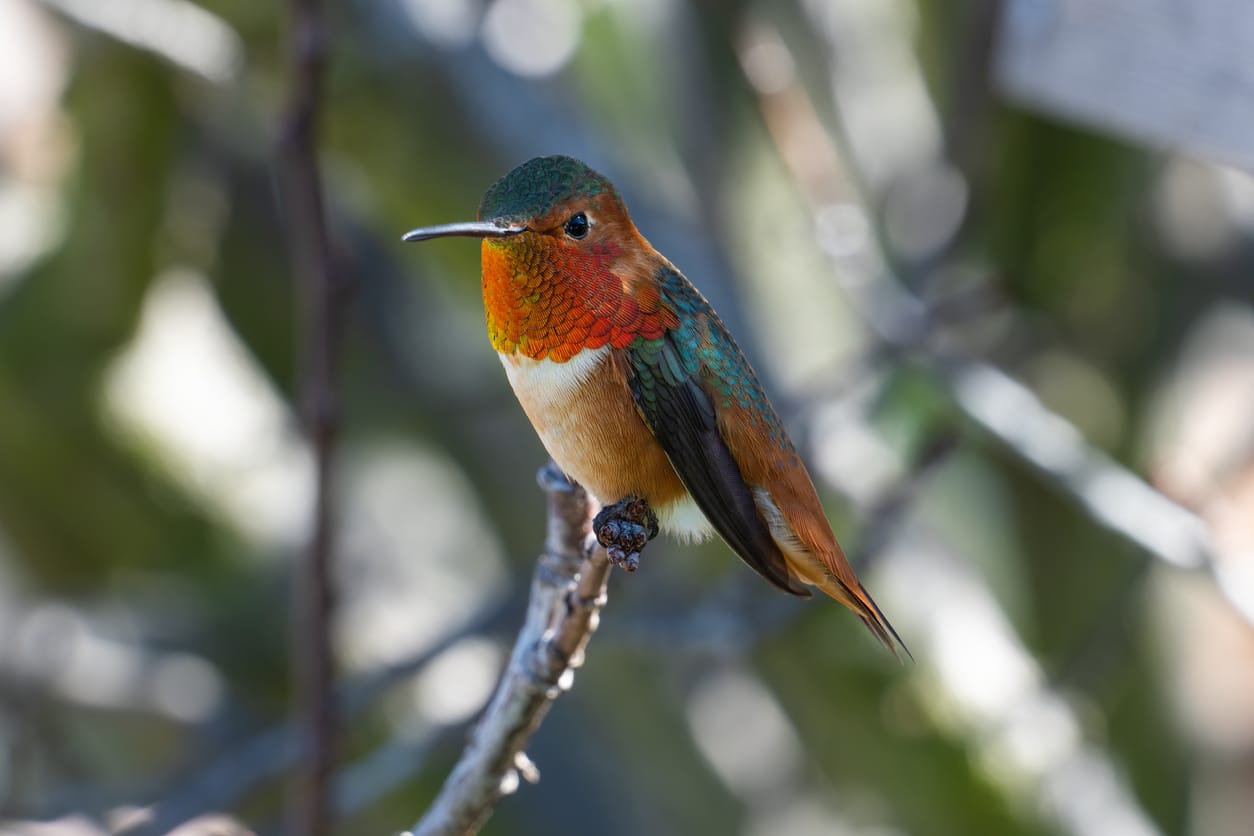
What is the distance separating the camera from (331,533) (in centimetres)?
139

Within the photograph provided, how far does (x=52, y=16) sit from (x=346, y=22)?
1369 millimetres

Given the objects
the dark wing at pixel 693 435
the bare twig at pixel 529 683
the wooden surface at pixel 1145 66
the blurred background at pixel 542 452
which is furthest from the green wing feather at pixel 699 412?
the blurred background at pixel 542 452

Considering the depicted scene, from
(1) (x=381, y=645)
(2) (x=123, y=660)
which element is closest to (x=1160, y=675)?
(1) (x=381, y=645)

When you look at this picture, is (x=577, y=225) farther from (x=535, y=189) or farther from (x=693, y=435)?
(x=693, y=435)

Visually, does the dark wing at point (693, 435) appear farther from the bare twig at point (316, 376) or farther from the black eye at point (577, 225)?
the bare twig at point (316, 376)

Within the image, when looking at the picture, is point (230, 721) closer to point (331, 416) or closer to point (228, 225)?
point (228, 225)

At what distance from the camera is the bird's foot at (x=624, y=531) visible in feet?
3.97

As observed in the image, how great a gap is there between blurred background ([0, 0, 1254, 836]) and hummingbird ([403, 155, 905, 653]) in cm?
86

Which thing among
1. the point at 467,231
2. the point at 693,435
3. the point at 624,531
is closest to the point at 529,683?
the point at 624,531

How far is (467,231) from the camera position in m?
1.13

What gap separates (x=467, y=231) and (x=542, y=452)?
2744 millimetres

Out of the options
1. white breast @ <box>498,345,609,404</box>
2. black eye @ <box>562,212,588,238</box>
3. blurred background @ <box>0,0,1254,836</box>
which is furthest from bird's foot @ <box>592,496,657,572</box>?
blurred background @ <box>0,0,1254,836</box>

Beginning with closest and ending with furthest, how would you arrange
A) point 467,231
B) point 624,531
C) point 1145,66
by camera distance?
point 467,231 < point 624,531 < point 1145,66

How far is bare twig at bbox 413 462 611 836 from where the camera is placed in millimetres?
1218
